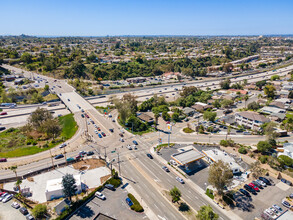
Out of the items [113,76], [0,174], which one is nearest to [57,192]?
[0,174]

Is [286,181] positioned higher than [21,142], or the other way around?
[21,142]

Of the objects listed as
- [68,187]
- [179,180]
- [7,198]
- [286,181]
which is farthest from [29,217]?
[286,181]

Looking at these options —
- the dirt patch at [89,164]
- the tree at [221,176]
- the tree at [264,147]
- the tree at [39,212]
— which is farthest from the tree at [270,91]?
the tree at [39,212]

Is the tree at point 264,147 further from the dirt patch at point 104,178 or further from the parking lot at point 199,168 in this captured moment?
the dirt patch at point 104,178

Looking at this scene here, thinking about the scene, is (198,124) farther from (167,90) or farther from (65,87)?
(65,87)

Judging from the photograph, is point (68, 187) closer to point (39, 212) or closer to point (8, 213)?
point (39, 212)

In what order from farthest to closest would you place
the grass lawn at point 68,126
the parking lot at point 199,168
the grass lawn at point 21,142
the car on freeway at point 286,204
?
the grass lawn at point 68,126 < the grass lawn at point 21,142 < the parking lot at point 199,168 < the car on freeway at point 286,204

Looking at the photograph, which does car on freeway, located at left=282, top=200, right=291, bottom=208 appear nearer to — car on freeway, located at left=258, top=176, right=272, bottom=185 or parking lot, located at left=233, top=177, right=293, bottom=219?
parking lot, located at left=233, top=177, right=293, bottom=219
